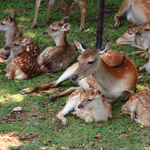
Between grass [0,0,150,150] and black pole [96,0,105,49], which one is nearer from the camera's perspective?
grass [0,0,150,150]

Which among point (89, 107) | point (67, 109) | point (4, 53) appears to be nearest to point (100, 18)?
point (4, 53)

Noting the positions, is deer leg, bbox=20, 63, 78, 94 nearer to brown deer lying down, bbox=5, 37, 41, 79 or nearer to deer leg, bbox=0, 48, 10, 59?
brown deer lying down, bbox=5, 37, 41, 79

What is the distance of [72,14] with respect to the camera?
401 inches

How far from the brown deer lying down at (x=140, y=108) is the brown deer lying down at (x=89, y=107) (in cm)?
36

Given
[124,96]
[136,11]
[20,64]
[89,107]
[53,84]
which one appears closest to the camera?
[89,107]

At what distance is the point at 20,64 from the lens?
663 cm

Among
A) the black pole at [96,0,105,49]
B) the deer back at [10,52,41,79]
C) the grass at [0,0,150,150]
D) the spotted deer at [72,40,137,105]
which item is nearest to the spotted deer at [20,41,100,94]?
the grass at [0,0,150,150]

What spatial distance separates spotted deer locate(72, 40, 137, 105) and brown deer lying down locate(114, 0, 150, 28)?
3.57 m

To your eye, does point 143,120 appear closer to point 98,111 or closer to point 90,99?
point 98,111

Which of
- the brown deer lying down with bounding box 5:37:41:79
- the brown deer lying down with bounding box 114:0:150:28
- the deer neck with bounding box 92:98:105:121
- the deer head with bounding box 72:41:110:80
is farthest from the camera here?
the brown deer lying down with bounding box 114:0:150:28

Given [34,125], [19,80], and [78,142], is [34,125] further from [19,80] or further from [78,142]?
[19,80]

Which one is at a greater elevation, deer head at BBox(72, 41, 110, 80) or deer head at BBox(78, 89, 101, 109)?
deer head at BBox(72, 41, 110, 80)

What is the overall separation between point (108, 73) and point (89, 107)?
0.90 meters

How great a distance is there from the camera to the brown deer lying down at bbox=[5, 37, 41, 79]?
661cm
